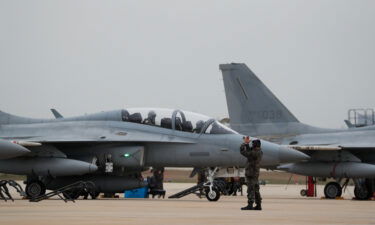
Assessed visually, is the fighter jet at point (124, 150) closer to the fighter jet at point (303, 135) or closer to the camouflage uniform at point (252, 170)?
the camouflage uniform at point (252, 170)

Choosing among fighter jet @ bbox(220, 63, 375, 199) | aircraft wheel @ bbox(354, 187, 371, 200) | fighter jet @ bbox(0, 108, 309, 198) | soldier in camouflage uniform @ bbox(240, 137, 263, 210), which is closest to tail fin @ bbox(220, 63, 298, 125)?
fighter jet @ bbox(220, 63, 375, 199)

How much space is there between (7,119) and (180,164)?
5318 mm

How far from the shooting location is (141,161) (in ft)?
69.7

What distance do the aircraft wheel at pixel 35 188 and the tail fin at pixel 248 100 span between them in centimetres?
1007

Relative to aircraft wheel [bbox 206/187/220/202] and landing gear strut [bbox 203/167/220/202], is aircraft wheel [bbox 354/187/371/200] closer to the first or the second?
landing gear strut [bbox 203/167/220/202]

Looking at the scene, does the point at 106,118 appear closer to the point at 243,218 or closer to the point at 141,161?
the point at 141,161

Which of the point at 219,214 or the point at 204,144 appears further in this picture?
the point at 204,144

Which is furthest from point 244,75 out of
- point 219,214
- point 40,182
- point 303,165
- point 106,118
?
point 219,214

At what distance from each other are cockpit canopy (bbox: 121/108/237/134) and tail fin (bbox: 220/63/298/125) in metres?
8.20

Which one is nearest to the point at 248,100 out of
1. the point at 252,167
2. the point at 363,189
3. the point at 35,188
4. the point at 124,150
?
the point at 363,189

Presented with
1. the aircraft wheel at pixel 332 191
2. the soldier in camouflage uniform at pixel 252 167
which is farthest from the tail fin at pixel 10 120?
the aircraft wheel at pixel 332 191

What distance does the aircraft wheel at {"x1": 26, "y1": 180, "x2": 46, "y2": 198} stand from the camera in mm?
21031

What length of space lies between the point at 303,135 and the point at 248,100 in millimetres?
2413

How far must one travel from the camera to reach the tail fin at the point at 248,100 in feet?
95.8
